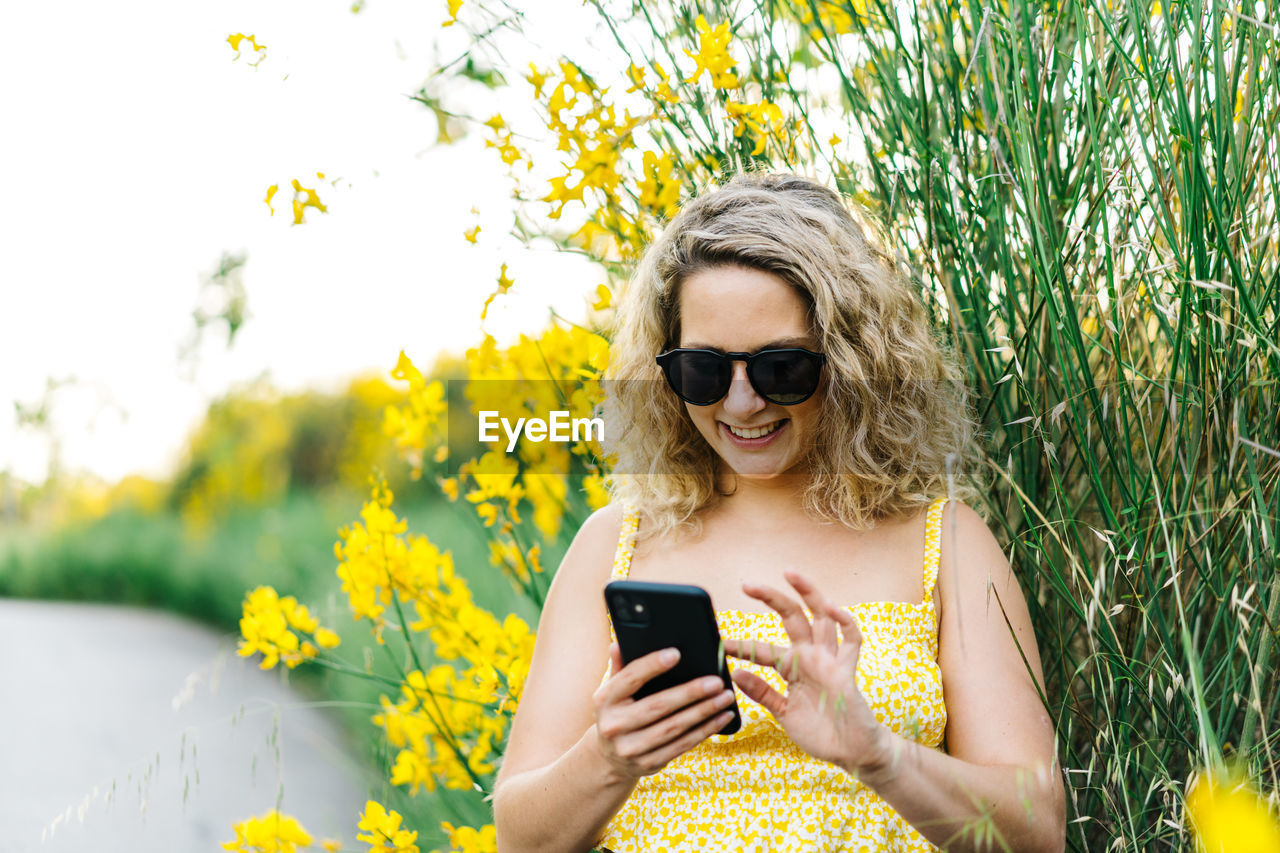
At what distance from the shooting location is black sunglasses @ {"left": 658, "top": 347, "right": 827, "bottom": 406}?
1.44 m

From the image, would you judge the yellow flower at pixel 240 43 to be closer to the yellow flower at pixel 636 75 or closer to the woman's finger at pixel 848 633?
the yellow flower at pixel 636 75

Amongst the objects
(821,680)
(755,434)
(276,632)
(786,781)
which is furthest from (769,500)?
(276,632)

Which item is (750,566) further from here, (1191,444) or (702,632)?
(1191,444)

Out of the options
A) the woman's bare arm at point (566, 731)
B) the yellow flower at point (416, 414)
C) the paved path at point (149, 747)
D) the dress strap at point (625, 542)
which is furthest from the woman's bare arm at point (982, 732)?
the paved path at point (149, 747)

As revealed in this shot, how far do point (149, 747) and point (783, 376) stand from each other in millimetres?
3220

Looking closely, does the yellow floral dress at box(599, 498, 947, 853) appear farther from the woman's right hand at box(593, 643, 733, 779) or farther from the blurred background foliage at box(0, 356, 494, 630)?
the blurred background foliage at box(0, 356, 494, 630)

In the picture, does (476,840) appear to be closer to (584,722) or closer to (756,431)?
(584,722)

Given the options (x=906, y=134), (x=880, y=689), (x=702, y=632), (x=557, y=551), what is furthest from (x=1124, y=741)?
(x=557, y=551)

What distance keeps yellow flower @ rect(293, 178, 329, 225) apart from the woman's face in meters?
0.79

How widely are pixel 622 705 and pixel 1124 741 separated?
62 centimetres

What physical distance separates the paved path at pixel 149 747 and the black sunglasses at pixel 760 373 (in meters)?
1.15

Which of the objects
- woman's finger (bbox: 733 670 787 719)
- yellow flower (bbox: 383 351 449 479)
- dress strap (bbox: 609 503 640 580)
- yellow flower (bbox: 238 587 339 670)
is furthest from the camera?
yellow flower (bbox: 383 351 449 479)

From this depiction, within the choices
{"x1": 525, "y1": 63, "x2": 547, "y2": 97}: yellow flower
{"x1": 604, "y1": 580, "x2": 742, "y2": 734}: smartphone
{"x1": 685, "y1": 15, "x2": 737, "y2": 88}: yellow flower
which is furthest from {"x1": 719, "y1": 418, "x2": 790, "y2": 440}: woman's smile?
{"x1": 525, "y1": 63, "x2": 547, "y2": 97}: yellow flower

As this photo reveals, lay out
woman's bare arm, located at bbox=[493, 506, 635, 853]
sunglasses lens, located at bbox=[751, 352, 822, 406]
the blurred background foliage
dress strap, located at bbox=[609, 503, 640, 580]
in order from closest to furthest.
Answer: woman's bare arm, located at bbox=[493, 506, 635, 853], sunglasses lens, located at bbox=[751, 352, 822, 406], dress strap, located at bbox=[609, 503, 640, 580], the blurred background foliage
